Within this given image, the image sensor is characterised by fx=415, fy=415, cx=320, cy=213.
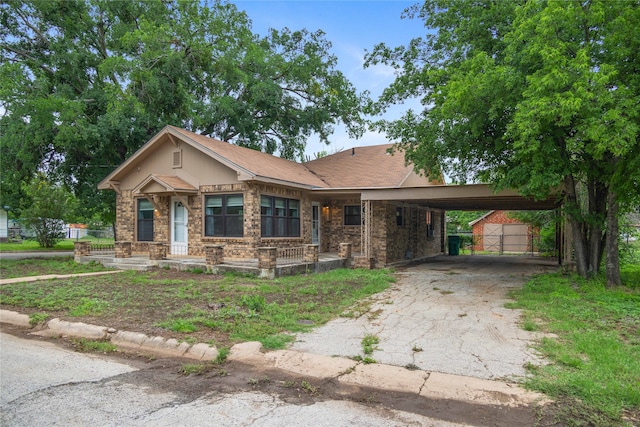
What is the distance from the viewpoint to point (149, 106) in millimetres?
19547

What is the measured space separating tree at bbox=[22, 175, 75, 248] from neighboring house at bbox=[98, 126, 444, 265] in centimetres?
1058

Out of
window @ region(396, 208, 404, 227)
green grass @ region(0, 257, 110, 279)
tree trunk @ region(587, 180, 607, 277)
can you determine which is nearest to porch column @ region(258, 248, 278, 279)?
green grass @ region(0, 257, 110, 279)

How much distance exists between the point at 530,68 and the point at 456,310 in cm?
564

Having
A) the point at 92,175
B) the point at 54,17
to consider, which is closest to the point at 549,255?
the point at 92,175

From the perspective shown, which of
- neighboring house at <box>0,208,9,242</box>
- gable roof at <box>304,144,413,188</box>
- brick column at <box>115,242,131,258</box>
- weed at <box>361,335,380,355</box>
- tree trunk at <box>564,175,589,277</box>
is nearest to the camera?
weed at <box>361,335,380,355</box>

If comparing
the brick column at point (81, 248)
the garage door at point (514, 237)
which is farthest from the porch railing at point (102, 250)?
the garage door at point (514, 237)

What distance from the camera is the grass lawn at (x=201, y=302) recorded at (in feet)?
21.3

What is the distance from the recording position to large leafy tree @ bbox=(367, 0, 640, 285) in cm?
810

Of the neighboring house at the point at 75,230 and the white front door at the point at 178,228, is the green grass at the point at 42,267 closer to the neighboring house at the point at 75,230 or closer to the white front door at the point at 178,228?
the white front door at the point at 178,228

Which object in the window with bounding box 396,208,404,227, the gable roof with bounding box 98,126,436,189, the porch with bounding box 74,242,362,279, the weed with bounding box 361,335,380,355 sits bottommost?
the weed with bounding box 361,335,380,355

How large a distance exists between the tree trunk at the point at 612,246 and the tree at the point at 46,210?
2595cm

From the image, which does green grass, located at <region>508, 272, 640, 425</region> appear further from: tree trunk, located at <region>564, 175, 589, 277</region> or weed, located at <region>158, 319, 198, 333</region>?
weed, located at <region>158, 319, 198, 333</region>

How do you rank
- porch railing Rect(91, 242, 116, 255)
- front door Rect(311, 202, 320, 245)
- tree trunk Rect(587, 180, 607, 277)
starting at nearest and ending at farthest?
tree trunk Rect(587, 180, 607, 277) → porch railing Rect(91, 242, 116, 255) → front door Rect(311, 202, 320, 245)

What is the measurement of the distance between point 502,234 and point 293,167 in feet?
65.0
